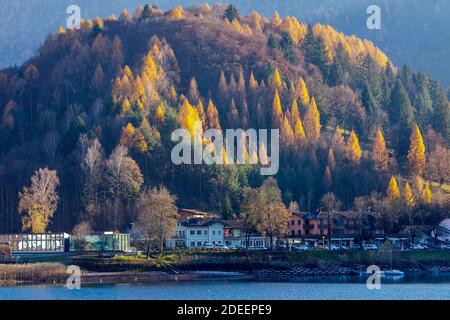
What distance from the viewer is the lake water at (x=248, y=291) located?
2257 inches

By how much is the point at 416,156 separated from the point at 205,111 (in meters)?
26.1

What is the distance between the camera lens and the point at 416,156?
111 m

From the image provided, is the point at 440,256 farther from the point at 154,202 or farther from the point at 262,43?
the point at 262,43

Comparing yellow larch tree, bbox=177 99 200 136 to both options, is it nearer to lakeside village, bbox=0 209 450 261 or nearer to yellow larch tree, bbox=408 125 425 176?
lakeside village, bbox=0 209 450 261

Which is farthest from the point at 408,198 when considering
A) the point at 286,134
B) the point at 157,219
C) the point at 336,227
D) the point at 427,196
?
the point at 157,219

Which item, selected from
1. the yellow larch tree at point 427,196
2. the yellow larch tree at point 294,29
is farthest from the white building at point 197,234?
the yellow larch tree at point 294,29

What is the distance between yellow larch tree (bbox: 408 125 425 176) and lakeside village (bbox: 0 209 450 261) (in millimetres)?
13493

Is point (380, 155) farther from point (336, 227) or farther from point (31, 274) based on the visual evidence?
point (31, 274)

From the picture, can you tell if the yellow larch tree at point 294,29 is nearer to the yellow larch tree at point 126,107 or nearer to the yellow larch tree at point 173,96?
the yellow larch tree at point 173,96

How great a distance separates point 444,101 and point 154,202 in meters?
56.8

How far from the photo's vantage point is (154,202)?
83188 mm

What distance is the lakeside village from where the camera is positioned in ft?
291

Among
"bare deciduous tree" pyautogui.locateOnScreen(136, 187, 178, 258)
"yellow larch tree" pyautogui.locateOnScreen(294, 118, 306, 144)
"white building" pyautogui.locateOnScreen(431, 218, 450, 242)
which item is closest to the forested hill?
"yellow larch tree" pyautogui.locateOnScreen(294, 118, 306, 144)
